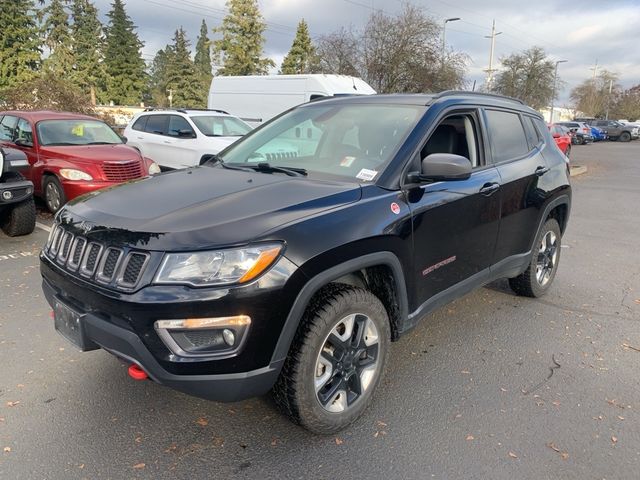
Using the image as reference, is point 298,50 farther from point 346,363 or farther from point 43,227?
point 346,363

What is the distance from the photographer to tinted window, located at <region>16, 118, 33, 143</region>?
8.26 metres

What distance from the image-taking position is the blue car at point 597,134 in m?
42.3

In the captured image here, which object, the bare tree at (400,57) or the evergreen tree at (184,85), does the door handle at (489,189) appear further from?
the evergreen tree at (184,85)

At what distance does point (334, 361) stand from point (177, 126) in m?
9.83

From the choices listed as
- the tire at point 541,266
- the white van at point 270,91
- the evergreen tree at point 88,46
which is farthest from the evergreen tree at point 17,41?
the tire at point 541,266

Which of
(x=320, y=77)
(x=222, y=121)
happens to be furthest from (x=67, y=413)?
(x=320, y=77)

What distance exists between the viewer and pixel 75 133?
8.61 meters

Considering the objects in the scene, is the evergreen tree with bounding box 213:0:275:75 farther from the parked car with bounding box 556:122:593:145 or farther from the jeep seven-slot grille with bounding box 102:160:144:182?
the jeep seven-slot grille with bounding box 102:160:144:182

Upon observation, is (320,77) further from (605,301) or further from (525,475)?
(525,475)

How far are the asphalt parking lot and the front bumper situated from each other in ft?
1.52

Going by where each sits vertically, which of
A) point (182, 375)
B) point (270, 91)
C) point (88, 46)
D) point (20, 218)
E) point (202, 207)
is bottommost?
point (20, 218)

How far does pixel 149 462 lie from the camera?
8.43 feet

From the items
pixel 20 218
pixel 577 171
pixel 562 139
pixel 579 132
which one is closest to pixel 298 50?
pixel 579 132

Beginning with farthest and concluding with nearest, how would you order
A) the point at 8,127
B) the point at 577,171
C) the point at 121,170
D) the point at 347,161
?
1. the point at 577,171
2. the point at 8,127
3. the point at 121,170
4. the point at 347,161
